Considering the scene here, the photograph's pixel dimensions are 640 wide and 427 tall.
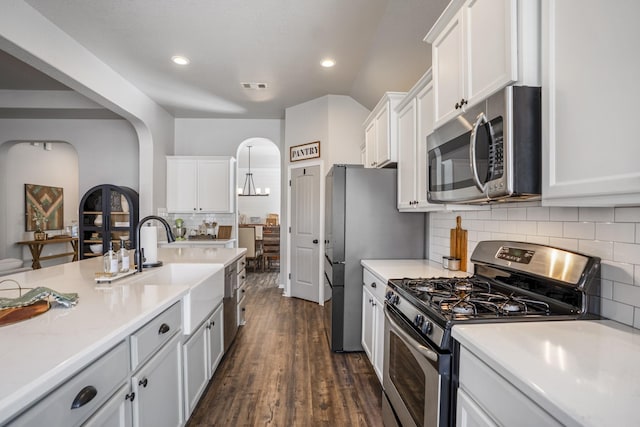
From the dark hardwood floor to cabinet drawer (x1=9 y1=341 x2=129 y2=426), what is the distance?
1.09m

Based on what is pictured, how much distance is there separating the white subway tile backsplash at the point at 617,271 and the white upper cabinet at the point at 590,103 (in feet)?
1.26

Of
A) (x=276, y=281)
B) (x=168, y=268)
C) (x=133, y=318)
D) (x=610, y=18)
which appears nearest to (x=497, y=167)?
(x=610, y=18)

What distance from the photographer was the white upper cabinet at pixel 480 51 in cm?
108

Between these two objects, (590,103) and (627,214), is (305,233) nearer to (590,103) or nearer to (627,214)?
(627,214)

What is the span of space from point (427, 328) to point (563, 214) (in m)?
0.78

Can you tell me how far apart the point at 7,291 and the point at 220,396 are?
4.45 ft

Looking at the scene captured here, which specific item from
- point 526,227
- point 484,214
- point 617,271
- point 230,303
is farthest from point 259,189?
point 617,271

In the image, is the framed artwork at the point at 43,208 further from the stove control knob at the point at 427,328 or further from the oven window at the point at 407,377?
the stove control knob at the point at 427,328

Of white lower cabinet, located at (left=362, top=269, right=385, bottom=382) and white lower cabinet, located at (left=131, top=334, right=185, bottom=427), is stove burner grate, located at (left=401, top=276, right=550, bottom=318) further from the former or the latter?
white lower cabinet, located at (left=131, top=334, right=185, bottom=427)

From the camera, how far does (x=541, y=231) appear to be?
4.87ft

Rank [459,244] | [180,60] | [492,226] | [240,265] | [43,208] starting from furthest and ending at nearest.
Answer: [43,208] → [180,60] → [240,265] → [459,244] → [492,226]

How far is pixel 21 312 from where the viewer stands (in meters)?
1.14

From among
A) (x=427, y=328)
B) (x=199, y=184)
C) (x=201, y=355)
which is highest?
(x=199, y=184)

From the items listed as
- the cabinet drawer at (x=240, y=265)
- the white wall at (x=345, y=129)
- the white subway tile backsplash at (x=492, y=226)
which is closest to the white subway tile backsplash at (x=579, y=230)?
the white subway tile backsplash at (x=492, y=226)
